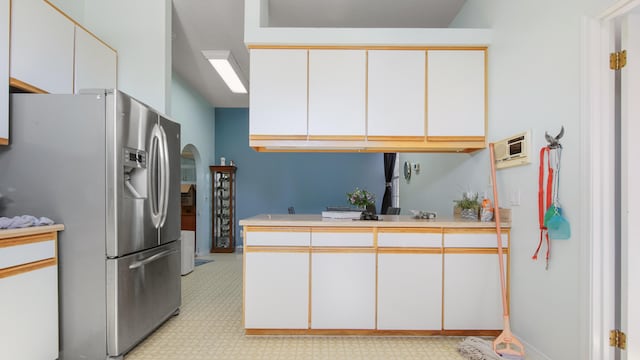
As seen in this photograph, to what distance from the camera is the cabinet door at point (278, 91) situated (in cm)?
295

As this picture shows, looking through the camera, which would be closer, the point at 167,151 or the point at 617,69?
the point at 617,69

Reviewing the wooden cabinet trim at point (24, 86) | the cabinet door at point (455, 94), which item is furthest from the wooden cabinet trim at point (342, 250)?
the wooden cabinet trim at point (24, 86)

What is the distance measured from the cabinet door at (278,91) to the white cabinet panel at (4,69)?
159 cm

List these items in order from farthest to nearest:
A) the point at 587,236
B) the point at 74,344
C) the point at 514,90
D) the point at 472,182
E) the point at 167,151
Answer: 1. the point at 472,182
2. the point at 167,151
3. the point at 514,90
4. the point at 74,344
5. the point at 587,236

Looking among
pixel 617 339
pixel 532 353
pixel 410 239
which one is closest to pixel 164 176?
pixel 410 239

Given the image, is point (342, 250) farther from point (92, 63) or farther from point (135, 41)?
point (135, 41)

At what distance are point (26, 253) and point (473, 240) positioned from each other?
296 centimetres

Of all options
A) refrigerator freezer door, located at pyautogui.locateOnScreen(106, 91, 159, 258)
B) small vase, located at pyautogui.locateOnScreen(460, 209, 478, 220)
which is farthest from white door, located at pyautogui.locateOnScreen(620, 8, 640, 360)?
refrigerator freezer door, located at pyautogui.locateOnScreen(106, 91, 159, 258)

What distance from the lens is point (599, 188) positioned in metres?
1.83

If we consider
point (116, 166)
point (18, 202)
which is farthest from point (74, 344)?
point (116, 166)

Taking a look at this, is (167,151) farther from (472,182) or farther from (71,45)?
(472,182)

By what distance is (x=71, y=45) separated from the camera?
2713mm

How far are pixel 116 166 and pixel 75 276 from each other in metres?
0.77

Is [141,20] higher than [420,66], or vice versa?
[141,20]
